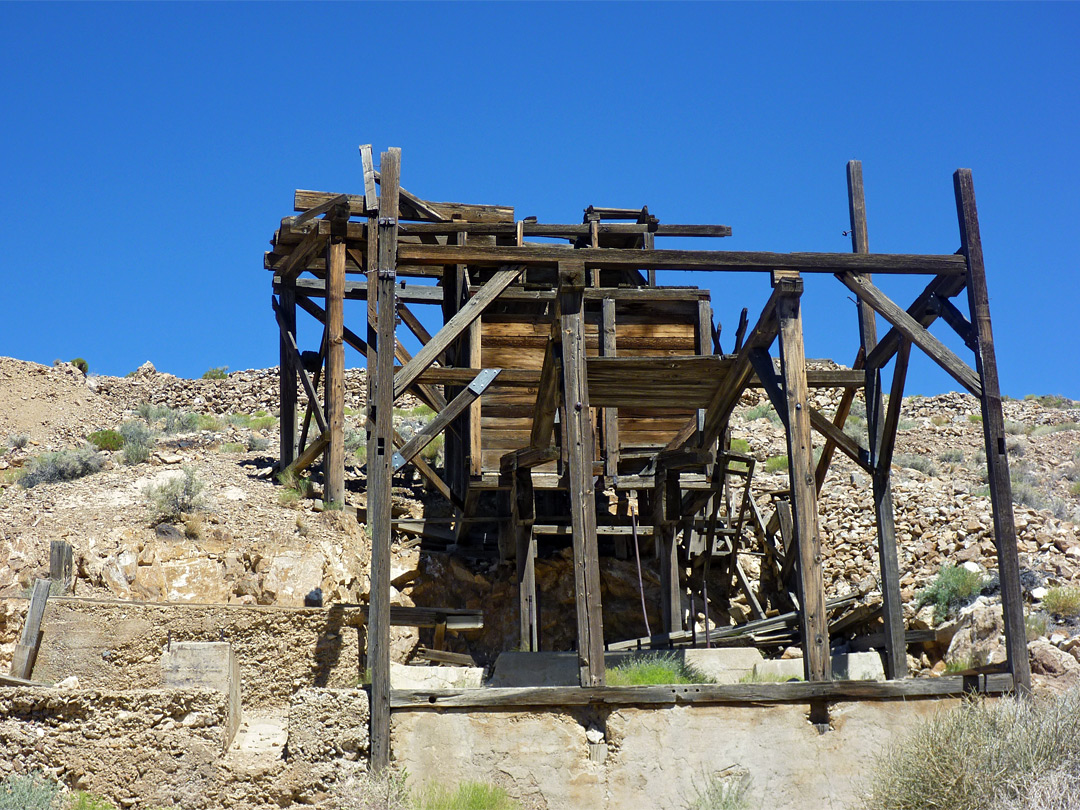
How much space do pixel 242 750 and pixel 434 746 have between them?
1427mm

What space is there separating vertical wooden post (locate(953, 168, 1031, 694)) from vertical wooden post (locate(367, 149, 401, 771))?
4800 millimetres

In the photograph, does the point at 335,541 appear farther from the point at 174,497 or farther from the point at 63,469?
the point at 63,469

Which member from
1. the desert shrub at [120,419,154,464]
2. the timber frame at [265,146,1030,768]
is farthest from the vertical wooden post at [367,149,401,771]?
the desert shrub at [120,419,154,464]

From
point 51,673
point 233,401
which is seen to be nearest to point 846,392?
point 51,673

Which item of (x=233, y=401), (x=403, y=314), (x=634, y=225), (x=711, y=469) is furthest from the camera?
(x=233, y=401)

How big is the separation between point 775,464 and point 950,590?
745cm

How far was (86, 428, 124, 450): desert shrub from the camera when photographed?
17.8m

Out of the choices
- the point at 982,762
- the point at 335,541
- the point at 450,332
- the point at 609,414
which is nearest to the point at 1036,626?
the point at 982,762

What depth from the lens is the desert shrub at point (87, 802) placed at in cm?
704

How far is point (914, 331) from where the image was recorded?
29.0 ft

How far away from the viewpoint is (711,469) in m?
12.3

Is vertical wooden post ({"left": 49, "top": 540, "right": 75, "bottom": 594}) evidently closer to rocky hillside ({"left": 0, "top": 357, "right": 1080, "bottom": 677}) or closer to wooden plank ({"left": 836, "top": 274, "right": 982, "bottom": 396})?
rocky hillside ({"left": 0, "top": 357, "right": 1080, "bottom": 677})

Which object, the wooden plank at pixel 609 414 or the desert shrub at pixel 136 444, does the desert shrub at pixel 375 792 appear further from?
the desert shrub at pixel 136 444

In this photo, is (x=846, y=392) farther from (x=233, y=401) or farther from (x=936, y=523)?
(x=233, y=401)
